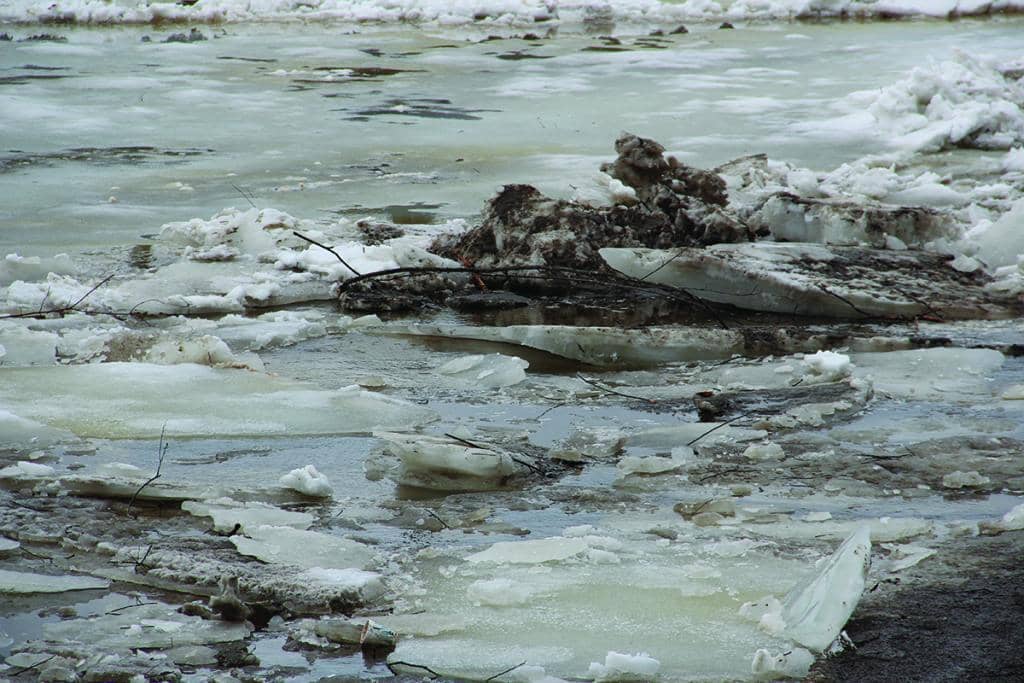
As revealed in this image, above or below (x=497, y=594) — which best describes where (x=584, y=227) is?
above

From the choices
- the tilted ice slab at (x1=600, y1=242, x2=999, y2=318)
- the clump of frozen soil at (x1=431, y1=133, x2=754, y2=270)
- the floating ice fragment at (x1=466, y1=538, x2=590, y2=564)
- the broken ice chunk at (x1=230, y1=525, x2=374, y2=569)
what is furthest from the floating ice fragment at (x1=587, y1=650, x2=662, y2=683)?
the clump of frozen soil at (x1=431, y1=133, x2=754, y2=270)

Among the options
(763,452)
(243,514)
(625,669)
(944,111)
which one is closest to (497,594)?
(625,669)

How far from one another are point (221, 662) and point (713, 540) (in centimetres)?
103

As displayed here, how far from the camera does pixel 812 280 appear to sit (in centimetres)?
441

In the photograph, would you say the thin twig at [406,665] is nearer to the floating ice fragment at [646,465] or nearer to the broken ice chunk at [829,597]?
the broken ice chunk at [829,597]

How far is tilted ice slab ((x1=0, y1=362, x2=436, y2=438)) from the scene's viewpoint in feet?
10.5

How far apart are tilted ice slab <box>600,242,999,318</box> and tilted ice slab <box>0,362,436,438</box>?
1.51 metres

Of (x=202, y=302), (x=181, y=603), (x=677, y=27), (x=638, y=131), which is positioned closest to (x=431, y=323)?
(x=202, y=302)

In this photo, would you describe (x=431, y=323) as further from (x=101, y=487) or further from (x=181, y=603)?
(x=181, y=603)

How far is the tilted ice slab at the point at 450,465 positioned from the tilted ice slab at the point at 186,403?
388 millimetres

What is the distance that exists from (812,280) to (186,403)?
233 centimetres

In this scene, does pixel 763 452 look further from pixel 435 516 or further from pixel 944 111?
pixel 944 111

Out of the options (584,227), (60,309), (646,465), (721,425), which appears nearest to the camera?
(646,465)

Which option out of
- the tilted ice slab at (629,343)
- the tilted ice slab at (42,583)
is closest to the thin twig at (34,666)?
the tilted ice slab at (42,583)
